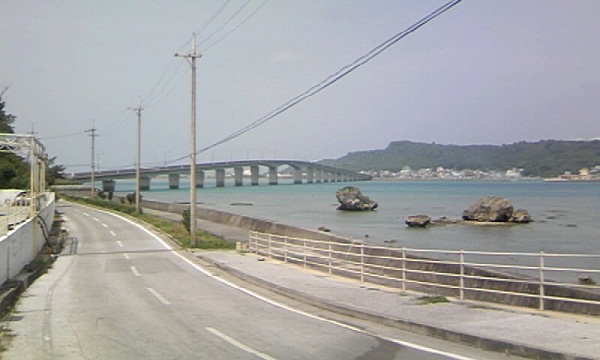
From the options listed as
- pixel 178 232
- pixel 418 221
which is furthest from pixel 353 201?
pixel 178 232

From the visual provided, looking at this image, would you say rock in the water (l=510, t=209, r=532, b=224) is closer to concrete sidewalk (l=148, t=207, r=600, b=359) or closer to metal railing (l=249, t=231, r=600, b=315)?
metal railing (l=249, t=231, r=600, b=315)

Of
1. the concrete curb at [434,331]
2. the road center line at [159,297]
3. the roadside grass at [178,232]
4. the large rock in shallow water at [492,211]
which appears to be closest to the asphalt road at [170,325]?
the road center line at [159,297]

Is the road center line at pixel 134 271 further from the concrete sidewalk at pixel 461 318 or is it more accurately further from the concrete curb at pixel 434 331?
the concrete curb at pixel 434 331

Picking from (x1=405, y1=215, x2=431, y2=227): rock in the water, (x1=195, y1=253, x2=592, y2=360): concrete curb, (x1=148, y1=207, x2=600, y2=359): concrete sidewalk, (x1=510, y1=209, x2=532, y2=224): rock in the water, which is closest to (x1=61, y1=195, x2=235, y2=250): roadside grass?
(x1=148, y1=207, x2=600, y2=359): concrete sidewalk

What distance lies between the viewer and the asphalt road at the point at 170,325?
983 cm

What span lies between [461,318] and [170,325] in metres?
5.23

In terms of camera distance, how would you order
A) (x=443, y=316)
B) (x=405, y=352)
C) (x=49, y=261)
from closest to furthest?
(x=405, y=352)
(x=443, y=316)
(x=49, y=261)

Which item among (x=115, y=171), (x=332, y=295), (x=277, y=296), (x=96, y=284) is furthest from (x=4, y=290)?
(x=115, y=171)

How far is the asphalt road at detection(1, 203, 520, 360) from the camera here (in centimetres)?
983

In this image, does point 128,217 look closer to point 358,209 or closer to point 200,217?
point 200,217

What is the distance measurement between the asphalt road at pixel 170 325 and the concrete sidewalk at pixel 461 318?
688 millimetres

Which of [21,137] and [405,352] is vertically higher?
[21,137]

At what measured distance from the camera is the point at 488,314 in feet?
39.2

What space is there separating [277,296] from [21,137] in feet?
64.8
